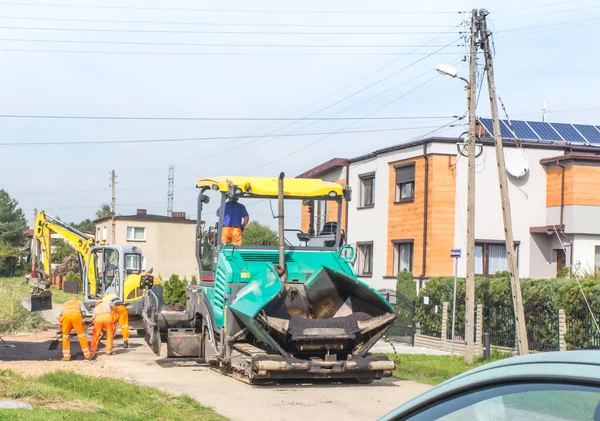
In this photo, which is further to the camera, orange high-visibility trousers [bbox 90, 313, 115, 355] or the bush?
the bush

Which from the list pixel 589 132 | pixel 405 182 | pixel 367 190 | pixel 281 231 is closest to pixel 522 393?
pixel 281 231

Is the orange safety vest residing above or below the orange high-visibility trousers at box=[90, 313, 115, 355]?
above

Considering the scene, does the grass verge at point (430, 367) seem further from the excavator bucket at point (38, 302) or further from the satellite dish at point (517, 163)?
the excavator bucket at point (38, 302)

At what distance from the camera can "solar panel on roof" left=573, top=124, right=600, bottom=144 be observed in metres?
32.7

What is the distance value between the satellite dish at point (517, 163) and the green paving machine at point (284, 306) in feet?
49.6

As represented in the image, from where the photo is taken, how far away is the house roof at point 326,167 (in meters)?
36.8

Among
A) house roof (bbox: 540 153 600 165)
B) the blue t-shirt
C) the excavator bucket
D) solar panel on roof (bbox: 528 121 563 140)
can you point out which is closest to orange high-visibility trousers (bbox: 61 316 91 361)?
the blue t-shirt

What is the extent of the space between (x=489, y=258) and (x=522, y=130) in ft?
17.6

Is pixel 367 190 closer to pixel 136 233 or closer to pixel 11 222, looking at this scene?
pixel 136 233

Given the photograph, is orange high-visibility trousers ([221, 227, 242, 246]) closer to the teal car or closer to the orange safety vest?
the orange safety vest

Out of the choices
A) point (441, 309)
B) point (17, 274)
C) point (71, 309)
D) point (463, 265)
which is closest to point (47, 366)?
point (71, 309)

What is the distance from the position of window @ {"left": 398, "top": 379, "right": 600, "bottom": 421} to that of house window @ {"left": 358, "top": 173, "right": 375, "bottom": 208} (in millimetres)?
31751

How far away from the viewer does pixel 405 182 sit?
1251 inches

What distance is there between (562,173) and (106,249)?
15859 mm
